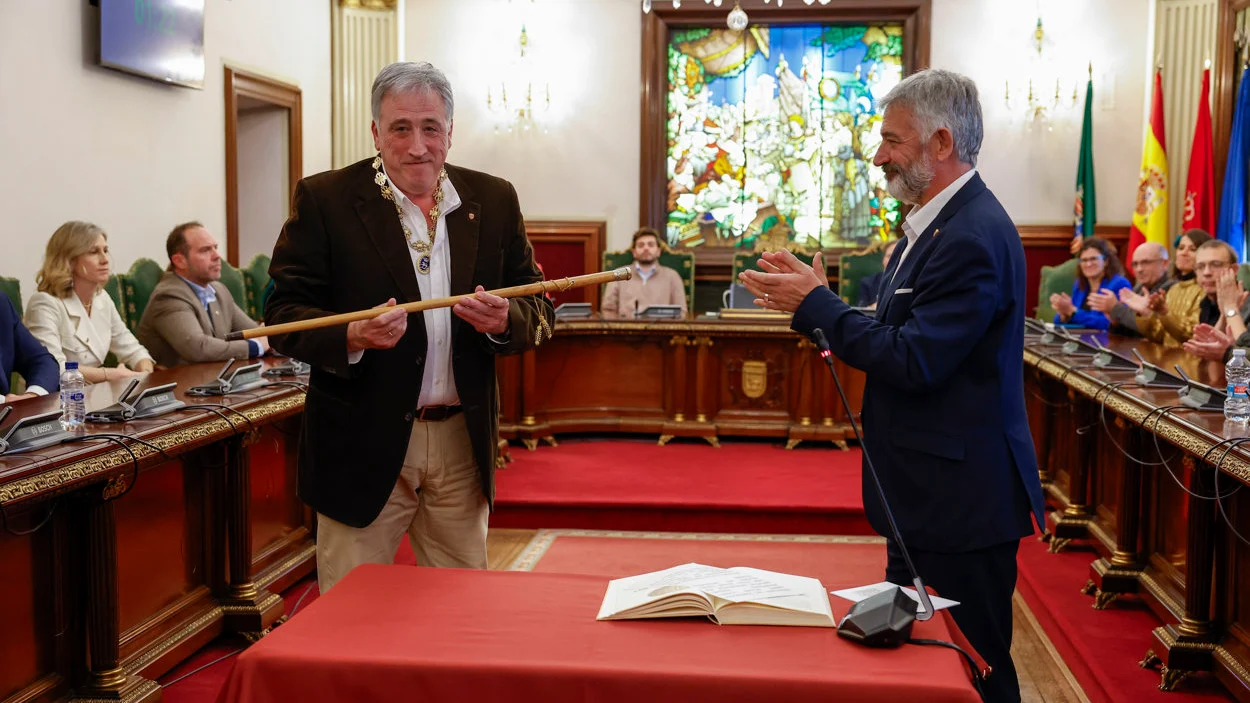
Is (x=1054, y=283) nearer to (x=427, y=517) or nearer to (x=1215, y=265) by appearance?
(x=1215, y=265)

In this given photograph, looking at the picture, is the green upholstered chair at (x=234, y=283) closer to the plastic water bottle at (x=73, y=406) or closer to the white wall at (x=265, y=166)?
the white wall at (x=265, y=166)

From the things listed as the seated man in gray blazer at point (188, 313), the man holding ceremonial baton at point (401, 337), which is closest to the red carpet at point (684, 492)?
the seated man in gray blazer at point (188, 313)

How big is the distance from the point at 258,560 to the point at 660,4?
20.0ft

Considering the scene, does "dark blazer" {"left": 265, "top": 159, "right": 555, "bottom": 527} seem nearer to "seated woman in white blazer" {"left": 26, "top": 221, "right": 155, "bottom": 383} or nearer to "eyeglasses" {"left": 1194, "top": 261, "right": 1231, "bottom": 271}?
"seated woman in white blazer" {"left": 26, "top": 221, "right": 155, "bottom": 383}

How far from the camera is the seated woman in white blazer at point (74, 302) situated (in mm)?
4168

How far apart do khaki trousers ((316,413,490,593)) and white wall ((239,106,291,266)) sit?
5802 millimetres

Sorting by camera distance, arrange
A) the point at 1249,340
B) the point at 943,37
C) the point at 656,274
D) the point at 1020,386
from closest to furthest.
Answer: the point at 1020,386, the point at 1249,340, the point at 656,274, the point at 943,37

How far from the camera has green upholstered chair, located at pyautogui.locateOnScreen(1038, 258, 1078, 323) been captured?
7172mm

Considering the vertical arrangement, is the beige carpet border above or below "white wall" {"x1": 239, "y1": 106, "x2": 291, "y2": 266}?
below

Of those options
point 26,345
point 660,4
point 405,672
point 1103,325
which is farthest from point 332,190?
point 660,4

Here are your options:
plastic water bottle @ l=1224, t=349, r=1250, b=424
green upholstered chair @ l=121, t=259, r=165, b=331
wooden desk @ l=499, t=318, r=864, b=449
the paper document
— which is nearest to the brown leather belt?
the paper document

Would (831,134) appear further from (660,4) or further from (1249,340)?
(1249,340)

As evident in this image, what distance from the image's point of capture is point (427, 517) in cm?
209

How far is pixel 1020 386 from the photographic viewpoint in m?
1.92
